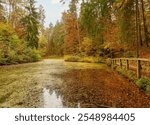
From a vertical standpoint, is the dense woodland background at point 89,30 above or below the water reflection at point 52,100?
above

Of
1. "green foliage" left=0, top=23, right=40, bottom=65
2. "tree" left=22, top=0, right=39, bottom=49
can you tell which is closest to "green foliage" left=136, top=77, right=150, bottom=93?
"green foliage" left=0, top=23, right=40, bottom=65

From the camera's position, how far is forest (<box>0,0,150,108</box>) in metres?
7.12

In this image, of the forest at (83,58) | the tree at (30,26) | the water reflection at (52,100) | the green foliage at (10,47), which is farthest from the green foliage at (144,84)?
the tree at (30,26)

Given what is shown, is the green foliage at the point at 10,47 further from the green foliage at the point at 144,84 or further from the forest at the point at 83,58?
the green foliage at the point at 144,84

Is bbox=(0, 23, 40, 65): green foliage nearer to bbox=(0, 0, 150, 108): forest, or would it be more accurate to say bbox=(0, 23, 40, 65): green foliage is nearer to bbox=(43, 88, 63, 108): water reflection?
bbox=(0, 0, 150, 108): forest

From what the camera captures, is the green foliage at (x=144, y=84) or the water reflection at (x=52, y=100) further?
the green foliage at (x=144, y=84)

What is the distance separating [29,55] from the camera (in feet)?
106

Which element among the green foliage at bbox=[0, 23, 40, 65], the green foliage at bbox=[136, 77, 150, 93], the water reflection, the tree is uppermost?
the tree

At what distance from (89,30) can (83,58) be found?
1759 cm

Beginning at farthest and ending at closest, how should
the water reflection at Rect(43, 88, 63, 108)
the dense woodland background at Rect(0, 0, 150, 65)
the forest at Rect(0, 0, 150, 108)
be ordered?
the dense woodland background at Rect(0, 0, 150, 65), the forest at Rect(0, 0, 150, 108), the water reflection at Rect(43, 88, 63, 108)

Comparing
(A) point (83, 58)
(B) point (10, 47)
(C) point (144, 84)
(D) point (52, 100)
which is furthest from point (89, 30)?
(A) point (83, 58)

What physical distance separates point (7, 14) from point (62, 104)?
24630 millimetres

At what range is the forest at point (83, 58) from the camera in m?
7.12

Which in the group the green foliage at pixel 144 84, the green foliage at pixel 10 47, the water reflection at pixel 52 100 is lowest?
the water reflection at pixel 52 100
